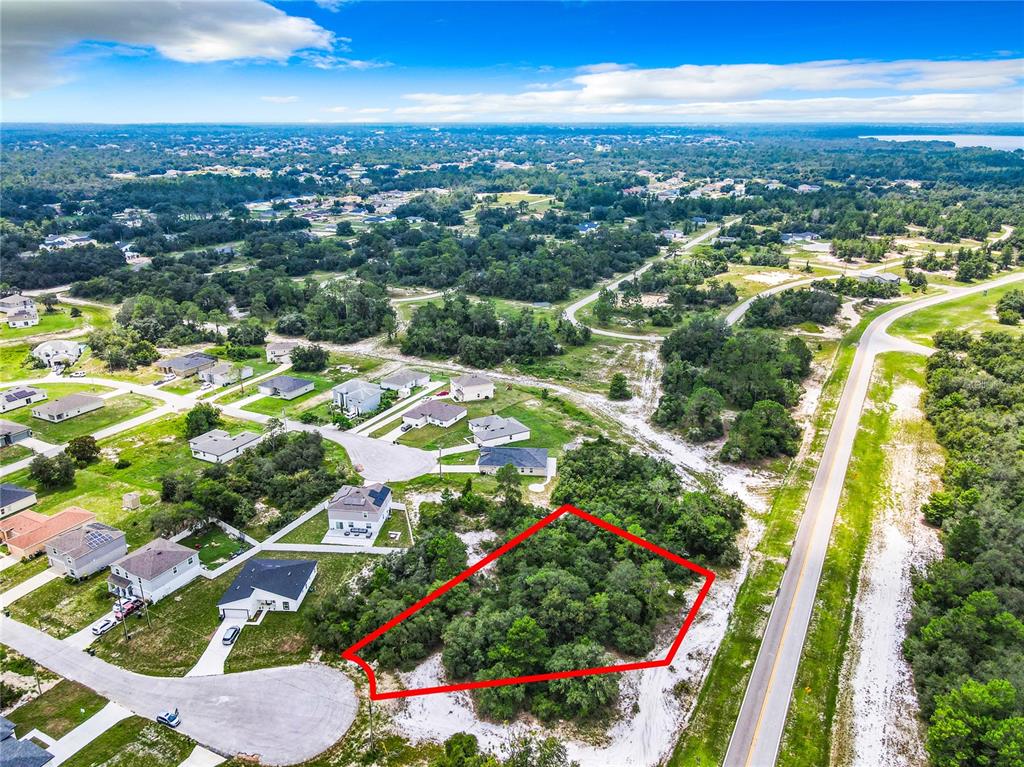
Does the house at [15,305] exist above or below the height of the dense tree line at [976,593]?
above

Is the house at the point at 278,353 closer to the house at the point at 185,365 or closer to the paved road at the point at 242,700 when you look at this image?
the house at the point at 185,365

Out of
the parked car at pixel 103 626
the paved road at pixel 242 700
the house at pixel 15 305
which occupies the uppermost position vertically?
the house at pixel 15 305

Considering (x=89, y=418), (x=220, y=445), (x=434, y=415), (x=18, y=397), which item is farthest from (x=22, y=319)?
(x=434, y=415)

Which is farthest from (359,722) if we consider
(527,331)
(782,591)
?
(527,331)

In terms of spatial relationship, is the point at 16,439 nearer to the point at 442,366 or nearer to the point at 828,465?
the point at 442,366

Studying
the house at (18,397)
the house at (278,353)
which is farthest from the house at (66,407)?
the house at (278,353)

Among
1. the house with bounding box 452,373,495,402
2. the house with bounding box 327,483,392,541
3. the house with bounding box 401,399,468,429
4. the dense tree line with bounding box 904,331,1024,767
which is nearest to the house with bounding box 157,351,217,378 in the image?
the house with bounding box 401,399,468,429
